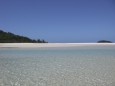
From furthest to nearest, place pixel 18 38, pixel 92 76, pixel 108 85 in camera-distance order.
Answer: pixel 18 38, pixel 92 76, pixel 108 85

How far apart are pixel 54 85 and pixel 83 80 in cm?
79

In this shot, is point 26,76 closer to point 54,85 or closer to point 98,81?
point 54,85

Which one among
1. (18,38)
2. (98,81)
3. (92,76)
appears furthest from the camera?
(18,38)

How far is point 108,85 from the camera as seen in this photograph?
197 inches

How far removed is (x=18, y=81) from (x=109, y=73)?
7.97 feet

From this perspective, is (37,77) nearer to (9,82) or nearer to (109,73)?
(9,82)

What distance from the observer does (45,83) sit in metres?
5.30

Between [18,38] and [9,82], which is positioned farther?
[18,38]

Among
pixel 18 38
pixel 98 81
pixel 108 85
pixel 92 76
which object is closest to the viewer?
pixel 108 85

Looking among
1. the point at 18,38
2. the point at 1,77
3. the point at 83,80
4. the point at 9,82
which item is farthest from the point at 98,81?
the point at 18,38

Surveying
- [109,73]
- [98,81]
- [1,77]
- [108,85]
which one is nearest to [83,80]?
[98,81]

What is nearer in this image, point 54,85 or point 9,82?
point 54,85

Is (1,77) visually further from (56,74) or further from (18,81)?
(56,74)

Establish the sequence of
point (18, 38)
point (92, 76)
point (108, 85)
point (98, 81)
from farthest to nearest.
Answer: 1. point (18, 38)
2. point (92, 76)
3. point (98, 81)
4. point (108, 85)
